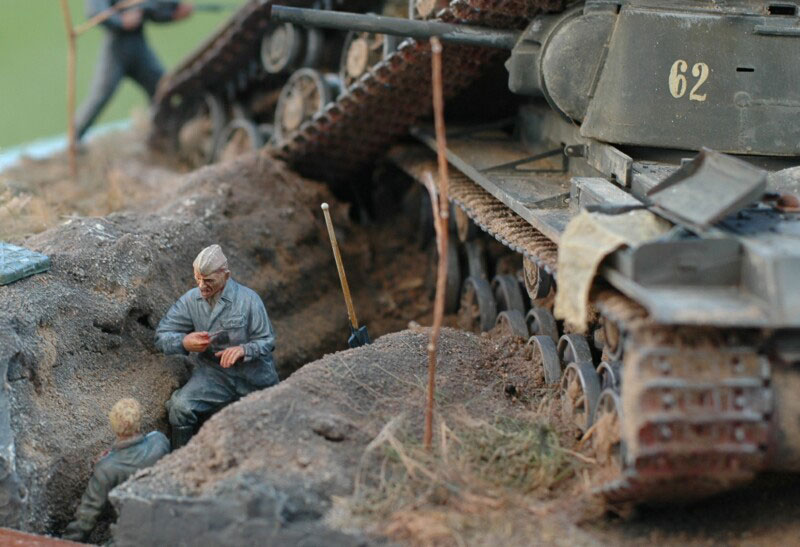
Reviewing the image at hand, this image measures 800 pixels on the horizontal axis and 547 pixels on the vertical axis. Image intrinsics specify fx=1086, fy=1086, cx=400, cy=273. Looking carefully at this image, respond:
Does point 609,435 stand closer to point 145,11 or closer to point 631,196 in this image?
point 631,196

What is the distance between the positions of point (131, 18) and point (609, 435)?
8.01m

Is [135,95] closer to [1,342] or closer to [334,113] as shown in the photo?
[334,113]

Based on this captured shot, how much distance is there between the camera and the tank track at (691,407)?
497 cm

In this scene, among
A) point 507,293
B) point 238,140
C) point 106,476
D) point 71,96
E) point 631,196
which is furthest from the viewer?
point 238,140

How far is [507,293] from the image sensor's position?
820 centimetres

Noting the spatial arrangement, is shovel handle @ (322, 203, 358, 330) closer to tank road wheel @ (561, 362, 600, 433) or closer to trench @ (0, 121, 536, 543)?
trench @ (0, 121, 536, 543)

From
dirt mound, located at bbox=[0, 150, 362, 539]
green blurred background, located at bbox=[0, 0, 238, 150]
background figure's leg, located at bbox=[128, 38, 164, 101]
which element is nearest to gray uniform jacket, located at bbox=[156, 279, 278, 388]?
dirt mound, located at bbox=[0, 150, 362, 539]

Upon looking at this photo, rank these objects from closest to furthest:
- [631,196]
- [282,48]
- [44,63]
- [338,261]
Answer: [631,196]
[338,261]
[282,48]
[44,63]

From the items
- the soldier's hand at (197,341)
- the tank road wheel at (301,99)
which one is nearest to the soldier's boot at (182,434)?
the soldier's hand at (197,341)

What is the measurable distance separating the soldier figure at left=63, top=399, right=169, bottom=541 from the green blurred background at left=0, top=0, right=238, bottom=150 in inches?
352

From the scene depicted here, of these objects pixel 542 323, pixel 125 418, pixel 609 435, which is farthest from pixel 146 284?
pixel 609 435

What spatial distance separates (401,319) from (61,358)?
3.47 meters

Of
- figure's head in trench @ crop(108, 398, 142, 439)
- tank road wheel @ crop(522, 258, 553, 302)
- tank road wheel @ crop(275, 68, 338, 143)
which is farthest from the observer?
tank road wheel @ crop(275, 68, 338, 143)

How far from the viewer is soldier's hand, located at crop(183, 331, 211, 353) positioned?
21.5 feet
